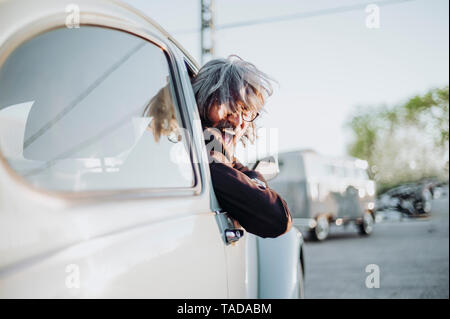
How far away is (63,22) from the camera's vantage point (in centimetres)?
125

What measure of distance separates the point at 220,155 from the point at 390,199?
24.2 meters

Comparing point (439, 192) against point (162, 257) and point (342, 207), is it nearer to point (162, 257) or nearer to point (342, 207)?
point (342, 207)

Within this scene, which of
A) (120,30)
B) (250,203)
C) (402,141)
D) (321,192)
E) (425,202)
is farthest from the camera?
(402,141)

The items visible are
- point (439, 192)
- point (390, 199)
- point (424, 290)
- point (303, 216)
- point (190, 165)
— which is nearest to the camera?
point (190, 165)

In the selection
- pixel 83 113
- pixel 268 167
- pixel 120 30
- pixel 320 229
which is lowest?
pixel 320 229

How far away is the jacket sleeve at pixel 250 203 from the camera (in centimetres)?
185

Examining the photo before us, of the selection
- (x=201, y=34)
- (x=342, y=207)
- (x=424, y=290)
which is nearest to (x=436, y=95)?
(x=342, y=207)

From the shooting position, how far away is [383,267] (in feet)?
31.2

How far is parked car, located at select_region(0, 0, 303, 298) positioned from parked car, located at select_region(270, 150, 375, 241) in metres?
11.8

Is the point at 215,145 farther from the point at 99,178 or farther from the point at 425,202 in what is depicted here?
the point at 425,202

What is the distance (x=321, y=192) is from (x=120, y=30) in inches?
595

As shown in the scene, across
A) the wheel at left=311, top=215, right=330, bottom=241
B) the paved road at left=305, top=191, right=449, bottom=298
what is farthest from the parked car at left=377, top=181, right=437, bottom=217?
the wheel at left=311, top=215, right=330, bottom=241

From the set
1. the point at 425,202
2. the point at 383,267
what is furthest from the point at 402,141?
the point at 383,267

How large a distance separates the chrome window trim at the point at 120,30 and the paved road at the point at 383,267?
5.66m
